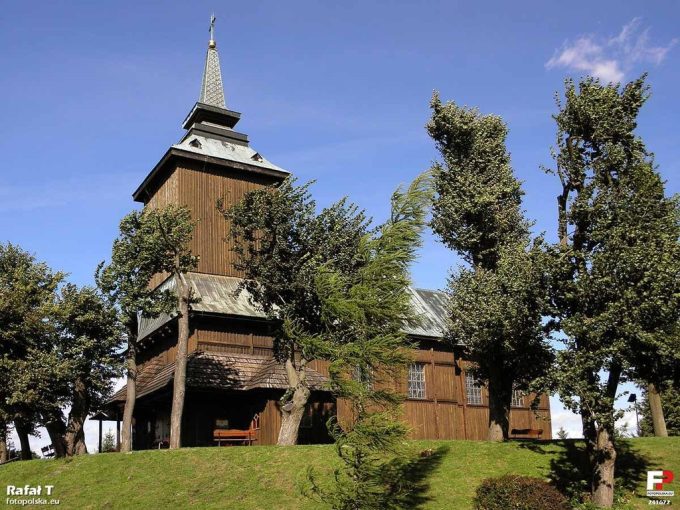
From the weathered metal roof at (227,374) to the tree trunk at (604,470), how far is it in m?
13.7

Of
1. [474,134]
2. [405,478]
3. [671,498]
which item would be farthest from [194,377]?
[671,498]

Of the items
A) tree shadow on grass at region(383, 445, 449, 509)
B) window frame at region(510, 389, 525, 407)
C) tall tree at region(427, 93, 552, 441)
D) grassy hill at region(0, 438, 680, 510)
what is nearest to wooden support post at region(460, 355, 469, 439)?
window frame at region(510, 389, 525, 407)

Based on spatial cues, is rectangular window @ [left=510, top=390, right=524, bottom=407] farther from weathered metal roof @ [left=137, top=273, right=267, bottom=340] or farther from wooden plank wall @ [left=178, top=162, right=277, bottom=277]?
wooden plank wall @ [left=178, top=162, right=277, bottom=277]

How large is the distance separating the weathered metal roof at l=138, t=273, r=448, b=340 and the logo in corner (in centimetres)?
1101

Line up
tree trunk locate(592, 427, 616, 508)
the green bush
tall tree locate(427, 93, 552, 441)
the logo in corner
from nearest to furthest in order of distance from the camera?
1. the green bush
2. tree trunk locate(592, 427, 616, 508)
3. the logo in corner
4. tall tree locate(427, 93, 552, 441)

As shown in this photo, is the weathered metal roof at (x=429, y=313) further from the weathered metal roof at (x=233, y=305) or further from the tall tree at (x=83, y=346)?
the tall tree at (x=83, y=346)

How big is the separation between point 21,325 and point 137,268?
5624 millimetres

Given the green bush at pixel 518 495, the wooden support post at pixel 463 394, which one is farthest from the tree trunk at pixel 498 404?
the green bush at pixel 518 495

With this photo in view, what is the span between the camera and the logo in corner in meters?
23.5

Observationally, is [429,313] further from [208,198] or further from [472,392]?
[208,198]

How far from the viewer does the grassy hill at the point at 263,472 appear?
22578mm

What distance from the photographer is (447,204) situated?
32.7 m

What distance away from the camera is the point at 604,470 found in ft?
73.4

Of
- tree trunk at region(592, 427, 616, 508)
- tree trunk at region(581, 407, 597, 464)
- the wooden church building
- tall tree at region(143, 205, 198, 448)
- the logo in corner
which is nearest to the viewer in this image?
tree trunk at region(592, 427, 616, 508)
